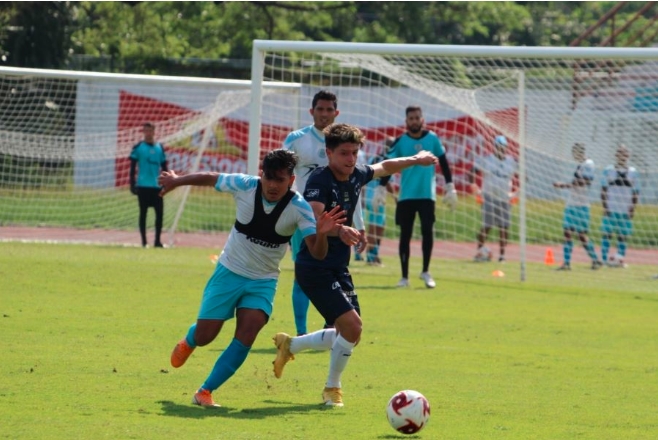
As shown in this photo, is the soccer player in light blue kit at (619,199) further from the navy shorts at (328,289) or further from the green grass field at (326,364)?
the navy shorts at (328,289)

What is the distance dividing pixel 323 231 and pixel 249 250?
729mm

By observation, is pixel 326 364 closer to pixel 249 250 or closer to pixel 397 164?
pixel 397 164

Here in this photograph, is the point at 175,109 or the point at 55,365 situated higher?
the point at 175,109

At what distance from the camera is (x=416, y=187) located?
15727mm

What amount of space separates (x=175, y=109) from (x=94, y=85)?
6.53ft

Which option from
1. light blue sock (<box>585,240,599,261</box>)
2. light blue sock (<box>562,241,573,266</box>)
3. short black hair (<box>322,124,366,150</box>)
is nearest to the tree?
light blue sock (<box>562,241,573,266</box>)

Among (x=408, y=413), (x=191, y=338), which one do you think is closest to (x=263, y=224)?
(x=191, y=338)

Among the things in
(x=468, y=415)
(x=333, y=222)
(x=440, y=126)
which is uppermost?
(x=440, y=126)

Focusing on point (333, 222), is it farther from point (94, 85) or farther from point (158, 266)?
point (94, 85)

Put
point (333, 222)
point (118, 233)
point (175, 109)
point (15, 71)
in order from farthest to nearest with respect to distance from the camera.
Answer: point (175, 109) → point (118, 233) → point (15, 71) → point (333, 222)

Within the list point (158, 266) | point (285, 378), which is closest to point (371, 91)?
point (158, 266)

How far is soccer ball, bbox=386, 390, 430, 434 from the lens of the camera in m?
6.41

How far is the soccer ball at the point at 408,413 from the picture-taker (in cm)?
641

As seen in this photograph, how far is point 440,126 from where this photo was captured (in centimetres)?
2109
